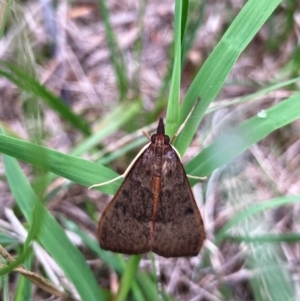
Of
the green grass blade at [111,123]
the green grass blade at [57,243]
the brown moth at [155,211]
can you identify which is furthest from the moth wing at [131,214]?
the green grass blade at [111,123]

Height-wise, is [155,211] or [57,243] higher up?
[155,211]

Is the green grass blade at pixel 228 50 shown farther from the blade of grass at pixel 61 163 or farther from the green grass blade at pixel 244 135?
the blade of grass at pixel 61 163

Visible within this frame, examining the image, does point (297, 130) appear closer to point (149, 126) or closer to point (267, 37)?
point (267, 37)

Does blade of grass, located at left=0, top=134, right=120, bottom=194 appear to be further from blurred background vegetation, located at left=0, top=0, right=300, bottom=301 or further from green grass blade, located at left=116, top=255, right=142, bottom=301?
green grass blade, located at left=116, top=255, right=142, bottom=301

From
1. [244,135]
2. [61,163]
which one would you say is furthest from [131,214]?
[244,135]

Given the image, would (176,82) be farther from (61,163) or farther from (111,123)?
(111,123)

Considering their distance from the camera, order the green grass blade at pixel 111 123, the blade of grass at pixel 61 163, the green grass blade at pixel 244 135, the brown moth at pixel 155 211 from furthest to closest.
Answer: the green grass blade at pixel 111 123, the brown moth at pixel 155 211, the green grass blade at pixel 244 135, the blade of grass at pixel 61 163

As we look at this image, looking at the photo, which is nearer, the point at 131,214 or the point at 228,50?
the point at 228,50

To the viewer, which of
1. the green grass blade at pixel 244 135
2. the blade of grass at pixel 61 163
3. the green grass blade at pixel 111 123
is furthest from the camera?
the green grass blade at pixel 111 123
